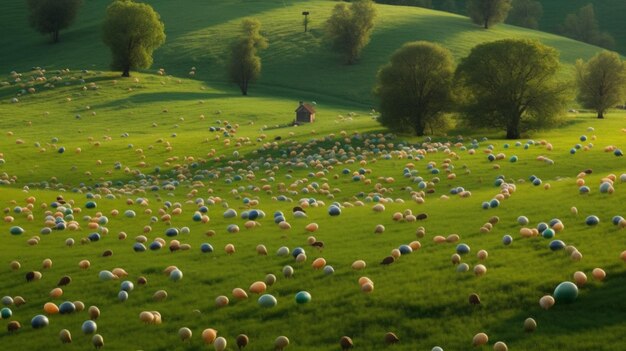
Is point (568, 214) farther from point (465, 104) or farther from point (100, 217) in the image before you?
point (465, 104)

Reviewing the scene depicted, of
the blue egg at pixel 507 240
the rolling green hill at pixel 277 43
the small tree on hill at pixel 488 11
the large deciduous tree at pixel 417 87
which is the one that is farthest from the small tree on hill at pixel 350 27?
the blue egg at pixel 507 240

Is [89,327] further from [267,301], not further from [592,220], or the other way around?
[592,220]

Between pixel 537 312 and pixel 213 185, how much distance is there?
27.3 m

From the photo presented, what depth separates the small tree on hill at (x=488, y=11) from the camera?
5200 inches

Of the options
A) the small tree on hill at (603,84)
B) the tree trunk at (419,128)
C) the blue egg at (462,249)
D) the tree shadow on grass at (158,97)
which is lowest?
the tree shadow on grass at (158,97)

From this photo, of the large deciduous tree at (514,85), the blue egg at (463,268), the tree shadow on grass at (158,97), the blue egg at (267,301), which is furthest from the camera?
the tree shadow on grass at (158,97)

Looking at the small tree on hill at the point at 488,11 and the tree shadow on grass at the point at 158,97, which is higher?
the small tree on hill at the point at 488,11

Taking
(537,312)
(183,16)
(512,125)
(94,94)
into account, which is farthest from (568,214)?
(183,16)

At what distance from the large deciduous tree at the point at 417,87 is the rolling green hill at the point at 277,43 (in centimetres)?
3644

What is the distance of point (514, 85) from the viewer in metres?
54.7

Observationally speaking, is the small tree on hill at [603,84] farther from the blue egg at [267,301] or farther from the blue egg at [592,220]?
the blue egg at [267,301]

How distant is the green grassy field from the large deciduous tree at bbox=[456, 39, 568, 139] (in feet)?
6.98

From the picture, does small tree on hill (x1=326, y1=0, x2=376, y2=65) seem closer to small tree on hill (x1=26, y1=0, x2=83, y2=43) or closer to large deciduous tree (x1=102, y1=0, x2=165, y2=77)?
large deciduous tree (x1=102, y1=0, x2=165, y2=77)

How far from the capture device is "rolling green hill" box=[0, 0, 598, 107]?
106 m
